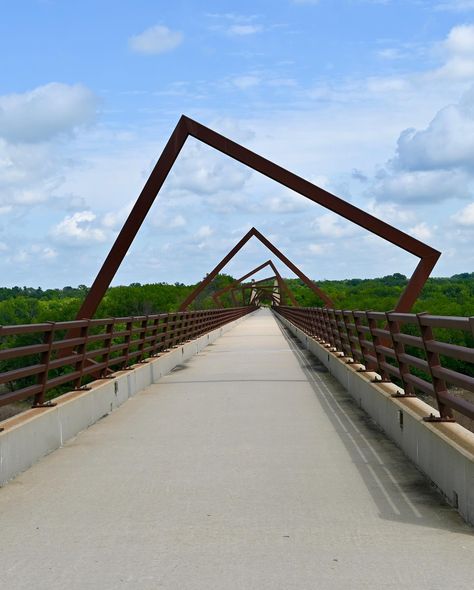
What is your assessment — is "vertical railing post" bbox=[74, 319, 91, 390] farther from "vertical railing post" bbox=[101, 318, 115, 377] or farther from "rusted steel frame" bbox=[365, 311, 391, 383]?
"rusted steel frame" bbox=[365, 311, 391, 383]

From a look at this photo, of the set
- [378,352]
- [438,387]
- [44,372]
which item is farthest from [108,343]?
[438,387]

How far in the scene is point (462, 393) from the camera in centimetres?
7131

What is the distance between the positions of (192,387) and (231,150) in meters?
7.10

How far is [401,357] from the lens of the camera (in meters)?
10.4

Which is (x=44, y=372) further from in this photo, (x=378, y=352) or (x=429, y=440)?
(x=378, y=352)

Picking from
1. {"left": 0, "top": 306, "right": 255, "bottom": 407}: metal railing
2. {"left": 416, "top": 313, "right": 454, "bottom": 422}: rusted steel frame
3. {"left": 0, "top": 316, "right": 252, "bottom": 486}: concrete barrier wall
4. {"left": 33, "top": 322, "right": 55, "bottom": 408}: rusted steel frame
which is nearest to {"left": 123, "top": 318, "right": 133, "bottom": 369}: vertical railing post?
{"left": 0, "top": 306, "right": 255, "bottom": 407}: metal railing

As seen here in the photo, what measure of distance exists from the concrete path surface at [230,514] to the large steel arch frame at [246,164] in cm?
815

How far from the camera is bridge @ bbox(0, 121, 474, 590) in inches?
209

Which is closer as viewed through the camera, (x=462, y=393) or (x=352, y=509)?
(x=352, y=509)

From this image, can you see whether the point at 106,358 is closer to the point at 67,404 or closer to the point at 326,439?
the point at 67,404

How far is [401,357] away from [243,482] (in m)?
3.36

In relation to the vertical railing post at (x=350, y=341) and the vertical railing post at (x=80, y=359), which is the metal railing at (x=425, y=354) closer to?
the vertical railing post at (x=350, y=341)

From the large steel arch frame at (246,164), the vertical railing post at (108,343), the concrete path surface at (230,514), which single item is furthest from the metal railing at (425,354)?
the vertical railing post at (108,343)

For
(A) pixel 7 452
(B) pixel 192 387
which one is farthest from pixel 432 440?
(B) pixel 192 387
